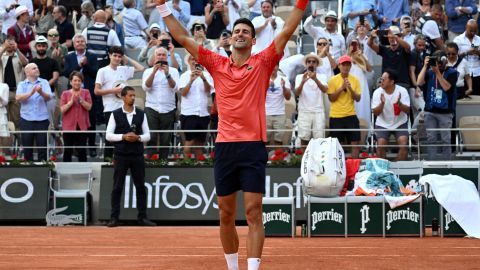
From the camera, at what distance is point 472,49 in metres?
22.5

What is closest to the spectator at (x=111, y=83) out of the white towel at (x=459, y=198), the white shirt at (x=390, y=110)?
the white shirt at (x=390, y=110)

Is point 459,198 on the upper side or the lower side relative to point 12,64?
lower

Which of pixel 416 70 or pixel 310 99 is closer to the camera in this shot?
pixel 310 99

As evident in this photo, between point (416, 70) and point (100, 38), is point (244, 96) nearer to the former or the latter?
point (416, 70)

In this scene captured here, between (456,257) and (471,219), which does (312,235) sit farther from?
(456,257)

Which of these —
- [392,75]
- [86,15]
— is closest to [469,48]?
[392,75]

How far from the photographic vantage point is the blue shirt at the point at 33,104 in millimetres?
21359

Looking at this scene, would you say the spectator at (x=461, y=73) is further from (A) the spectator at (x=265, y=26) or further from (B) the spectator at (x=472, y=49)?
(A) the spectator at (x=265, y=26)

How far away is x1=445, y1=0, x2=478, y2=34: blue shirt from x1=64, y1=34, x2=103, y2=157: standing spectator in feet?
24.7

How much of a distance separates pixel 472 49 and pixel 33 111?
8408 mm

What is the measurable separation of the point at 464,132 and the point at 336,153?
4.41m

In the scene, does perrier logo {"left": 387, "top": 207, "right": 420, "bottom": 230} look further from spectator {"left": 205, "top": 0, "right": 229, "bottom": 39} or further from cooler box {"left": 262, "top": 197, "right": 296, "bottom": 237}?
spectator {"left": 205, "top": 0, "right": 229, "bottom": 39}

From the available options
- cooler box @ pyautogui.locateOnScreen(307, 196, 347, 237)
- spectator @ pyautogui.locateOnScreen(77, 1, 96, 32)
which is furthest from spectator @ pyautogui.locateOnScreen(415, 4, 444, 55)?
spectator @ pyautogui.locateOnScreen(77, 1, 96, 32)

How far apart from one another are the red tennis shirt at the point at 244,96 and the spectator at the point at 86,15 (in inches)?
567
